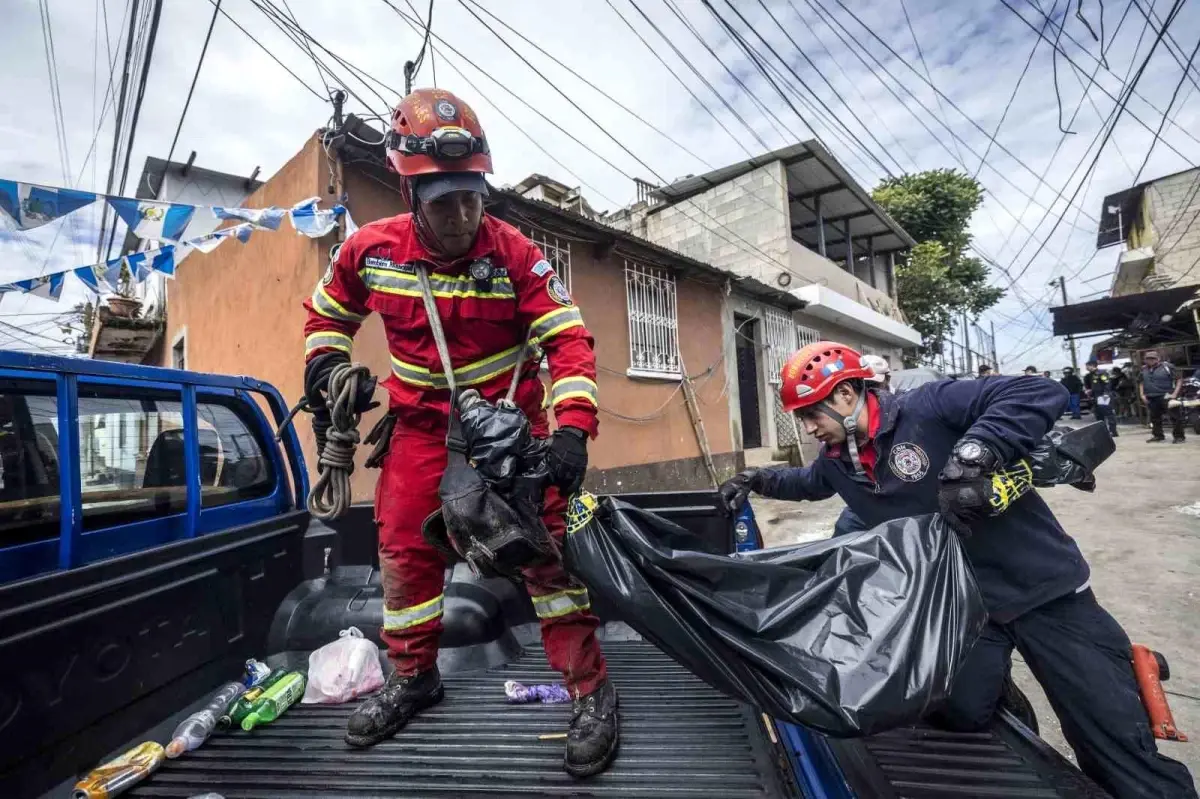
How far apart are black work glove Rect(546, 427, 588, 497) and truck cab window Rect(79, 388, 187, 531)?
1.40m

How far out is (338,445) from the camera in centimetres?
195

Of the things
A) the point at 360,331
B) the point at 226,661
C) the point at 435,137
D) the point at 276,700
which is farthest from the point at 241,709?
the point at 360,331

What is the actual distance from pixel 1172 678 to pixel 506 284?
3.68 metres

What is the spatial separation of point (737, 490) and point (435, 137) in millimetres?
1619

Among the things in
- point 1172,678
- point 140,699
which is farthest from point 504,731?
point 1172,678

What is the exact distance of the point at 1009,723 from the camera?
183cm

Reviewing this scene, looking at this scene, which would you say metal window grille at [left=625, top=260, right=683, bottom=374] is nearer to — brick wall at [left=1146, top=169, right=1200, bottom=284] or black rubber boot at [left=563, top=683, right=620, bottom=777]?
black rubber boot at [left=563, top=683, right=620, bottom=777]

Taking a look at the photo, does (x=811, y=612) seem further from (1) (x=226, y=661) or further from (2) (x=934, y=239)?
(2) (x=934, y=239)

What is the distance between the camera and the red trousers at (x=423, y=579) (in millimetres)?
1862

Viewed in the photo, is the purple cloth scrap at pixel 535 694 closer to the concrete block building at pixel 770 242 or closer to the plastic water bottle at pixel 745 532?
the plastic water bottle at pixel 745 532

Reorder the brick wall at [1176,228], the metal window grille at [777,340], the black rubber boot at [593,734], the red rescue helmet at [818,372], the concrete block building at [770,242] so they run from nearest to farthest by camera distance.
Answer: the black rubber boot at [593,734] < the red rescue helmet at [818,372] < the metal window grille at [777,340] < the concrete block building at [770,242] < the brick wall at [1176,228]

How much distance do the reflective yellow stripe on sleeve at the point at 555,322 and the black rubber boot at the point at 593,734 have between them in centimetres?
115

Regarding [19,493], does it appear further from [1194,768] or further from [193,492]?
[1194,768]

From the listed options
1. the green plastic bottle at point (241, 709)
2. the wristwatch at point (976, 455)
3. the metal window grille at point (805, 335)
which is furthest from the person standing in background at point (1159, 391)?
the green plastic bottle at point (241, 709)
